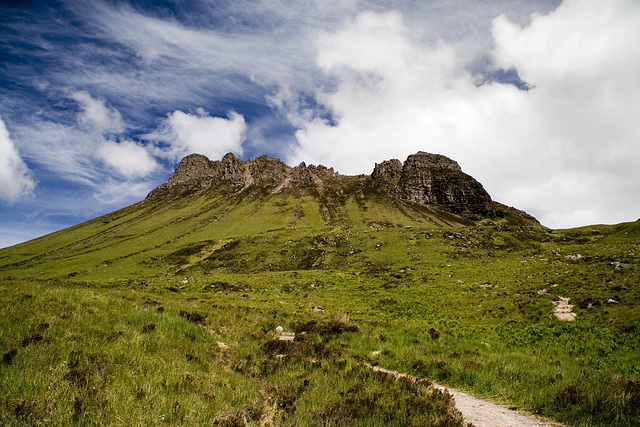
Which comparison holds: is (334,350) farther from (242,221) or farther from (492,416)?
(242,221)

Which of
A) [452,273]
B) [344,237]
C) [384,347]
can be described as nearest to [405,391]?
[384,347]

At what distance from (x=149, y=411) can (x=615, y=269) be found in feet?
106

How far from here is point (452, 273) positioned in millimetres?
35438

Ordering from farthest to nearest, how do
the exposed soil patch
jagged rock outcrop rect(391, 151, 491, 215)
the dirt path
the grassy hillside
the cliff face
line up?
the cliff face, jagged rock outcrop rect(391, 151, 491, 215), the exposed soil patch, the dirt path, the grassy hillside

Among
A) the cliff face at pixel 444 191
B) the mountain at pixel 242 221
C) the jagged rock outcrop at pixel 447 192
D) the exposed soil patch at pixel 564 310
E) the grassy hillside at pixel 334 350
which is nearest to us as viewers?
the grassy hillside at pixel 334 350

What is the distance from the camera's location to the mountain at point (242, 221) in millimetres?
74812

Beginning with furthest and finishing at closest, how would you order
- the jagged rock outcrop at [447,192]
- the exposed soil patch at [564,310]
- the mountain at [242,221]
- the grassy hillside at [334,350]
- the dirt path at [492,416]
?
the jagged rock outcrop at [447,192] → the mountain at [242,221] → the exposed soil patch at [564,310] → the dirt path at [492,416] → the grassy hillside at [334,350]

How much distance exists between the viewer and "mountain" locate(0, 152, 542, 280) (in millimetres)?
74812

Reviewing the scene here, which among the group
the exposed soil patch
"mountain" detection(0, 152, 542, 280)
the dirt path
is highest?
"mountain" detection(0, 152, 542, 280)

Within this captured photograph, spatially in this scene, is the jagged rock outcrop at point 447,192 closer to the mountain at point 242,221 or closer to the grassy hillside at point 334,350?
the mountain at point 242,221

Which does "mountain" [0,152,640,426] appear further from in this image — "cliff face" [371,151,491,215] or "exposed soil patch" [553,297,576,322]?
→ "cliff face" [371,151,491,215]

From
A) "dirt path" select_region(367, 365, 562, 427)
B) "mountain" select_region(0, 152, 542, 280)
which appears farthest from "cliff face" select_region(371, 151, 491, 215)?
"dirt path" select_region(367, 365, 562, 427)

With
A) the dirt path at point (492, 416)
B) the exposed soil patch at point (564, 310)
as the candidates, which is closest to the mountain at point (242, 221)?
the exposed soil patch at point (564, 310)

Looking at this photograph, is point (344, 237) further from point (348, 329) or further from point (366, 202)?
point (366, 202)
